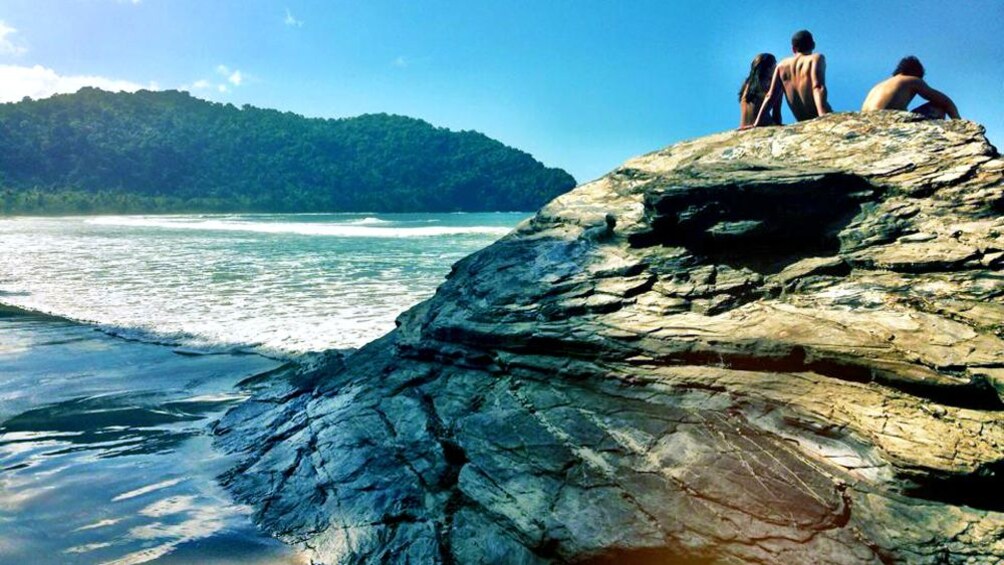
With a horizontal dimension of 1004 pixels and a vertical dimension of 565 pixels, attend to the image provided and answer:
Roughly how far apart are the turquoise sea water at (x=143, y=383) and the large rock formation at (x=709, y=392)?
0.60 meters

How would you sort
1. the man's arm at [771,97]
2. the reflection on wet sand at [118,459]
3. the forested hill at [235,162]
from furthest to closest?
the forested hill at [235,162] < the man's arm at [771,97] < the reflection on wet sand at [118,459]

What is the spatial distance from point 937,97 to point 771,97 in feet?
5.97

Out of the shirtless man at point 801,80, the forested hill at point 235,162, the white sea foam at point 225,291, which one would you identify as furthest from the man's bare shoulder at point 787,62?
the forested hill at point 235,162

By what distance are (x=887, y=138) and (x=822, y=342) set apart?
3.16 metres

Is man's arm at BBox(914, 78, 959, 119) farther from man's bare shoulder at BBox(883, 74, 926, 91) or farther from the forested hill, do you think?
the forested hill

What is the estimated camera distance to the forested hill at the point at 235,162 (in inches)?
4407

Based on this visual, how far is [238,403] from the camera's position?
769cm

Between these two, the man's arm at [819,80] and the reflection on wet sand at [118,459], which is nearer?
the reflection on wet sand at [118,459]

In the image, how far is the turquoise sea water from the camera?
4.55 meters

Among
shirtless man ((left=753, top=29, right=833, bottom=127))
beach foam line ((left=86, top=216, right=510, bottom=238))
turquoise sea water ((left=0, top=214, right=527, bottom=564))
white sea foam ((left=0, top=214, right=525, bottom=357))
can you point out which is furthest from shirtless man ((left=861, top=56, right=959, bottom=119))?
beach foam line ((left=86, top=216, right=510, bottom=238))

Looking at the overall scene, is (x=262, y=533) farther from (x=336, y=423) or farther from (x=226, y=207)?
(x=226, y=207)

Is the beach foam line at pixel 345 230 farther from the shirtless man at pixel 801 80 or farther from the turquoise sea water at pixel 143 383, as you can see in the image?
the shirtless man at pixel 801 80

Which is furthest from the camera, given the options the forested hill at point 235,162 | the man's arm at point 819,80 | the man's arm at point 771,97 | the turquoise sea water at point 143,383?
the forested hill at point 235,162

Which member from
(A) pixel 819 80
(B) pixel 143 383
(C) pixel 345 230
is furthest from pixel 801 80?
(C) pixel 345 230
